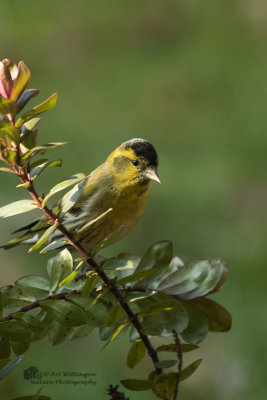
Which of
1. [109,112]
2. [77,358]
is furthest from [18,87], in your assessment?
[109,112]

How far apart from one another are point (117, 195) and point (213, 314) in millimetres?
1093

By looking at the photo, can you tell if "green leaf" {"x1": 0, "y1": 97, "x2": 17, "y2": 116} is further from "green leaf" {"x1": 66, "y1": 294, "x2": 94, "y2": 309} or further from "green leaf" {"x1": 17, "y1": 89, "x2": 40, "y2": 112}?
"green leaf" {"x1": 66, "y1": 294, "x2": 94, "y2": 309}

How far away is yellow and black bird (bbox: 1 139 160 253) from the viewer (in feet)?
6.31

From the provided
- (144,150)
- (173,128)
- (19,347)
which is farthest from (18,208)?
(173,128)

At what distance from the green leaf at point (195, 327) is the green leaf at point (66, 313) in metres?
0.19

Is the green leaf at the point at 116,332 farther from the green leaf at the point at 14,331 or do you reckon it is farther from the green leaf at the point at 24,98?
the green leaf at the point at 24,98

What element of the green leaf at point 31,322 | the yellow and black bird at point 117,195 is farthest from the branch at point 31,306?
the yellow and black bird at point 117,195

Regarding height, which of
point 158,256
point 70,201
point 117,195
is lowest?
point 117,195

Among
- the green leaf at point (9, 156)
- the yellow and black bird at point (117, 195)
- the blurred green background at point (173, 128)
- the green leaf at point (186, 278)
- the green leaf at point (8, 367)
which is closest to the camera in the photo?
the green leaf at point (8, 367)

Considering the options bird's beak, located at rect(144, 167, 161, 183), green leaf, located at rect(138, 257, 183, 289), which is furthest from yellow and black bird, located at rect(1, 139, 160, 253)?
green leaf, located at rect(138, 257, 183, 289)

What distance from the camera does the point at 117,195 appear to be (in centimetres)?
203

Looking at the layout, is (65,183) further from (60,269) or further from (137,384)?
(137,384)

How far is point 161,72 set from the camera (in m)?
5.05

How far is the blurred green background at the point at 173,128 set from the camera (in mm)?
2900
